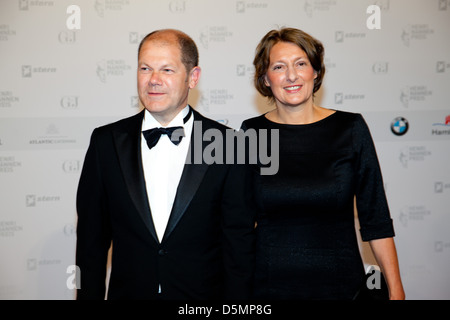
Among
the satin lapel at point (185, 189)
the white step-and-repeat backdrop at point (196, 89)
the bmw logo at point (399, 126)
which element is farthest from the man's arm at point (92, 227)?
the bmw logo at point (399, 126)

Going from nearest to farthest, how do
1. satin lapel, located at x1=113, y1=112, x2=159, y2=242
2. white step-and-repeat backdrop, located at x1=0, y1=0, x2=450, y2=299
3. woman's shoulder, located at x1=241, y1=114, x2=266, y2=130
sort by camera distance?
satin lapel, located at x1=113, y1=112, x2=159, y2=242, woman's shoulder, located at x1=241, y1=114, x2=266, y2=130, white step-and-repeat backdrop, located at x1=0, y1=0, x2=450, y2=299

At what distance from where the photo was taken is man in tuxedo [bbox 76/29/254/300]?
1.80 m

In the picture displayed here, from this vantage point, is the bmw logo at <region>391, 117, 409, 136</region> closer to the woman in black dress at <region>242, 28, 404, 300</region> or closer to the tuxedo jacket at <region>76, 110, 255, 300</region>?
the woman in black dress at <region>242, 28, 404, 300</region>

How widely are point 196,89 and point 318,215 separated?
1.76 m

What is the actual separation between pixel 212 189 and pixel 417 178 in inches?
96.2

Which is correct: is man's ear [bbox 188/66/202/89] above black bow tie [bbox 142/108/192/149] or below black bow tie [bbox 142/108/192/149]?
above

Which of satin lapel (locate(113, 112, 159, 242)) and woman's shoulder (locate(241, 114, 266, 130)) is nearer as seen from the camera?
satin lapel (locate(113, 112, 159, 242))

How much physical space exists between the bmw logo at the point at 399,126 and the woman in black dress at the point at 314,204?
1589 millimetres

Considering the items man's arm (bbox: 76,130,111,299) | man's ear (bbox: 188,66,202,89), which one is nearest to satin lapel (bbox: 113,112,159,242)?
man's arm (bbox: 76,130,111,299)

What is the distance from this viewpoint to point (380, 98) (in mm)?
3490

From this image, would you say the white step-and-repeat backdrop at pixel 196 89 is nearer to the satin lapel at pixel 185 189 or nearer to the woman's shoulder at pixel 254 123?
the woman's shoulder at pixel 254 123

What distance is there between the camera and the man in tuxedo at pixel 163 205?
180cm

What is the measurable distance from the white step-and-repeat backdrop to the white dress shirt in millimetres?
1472
